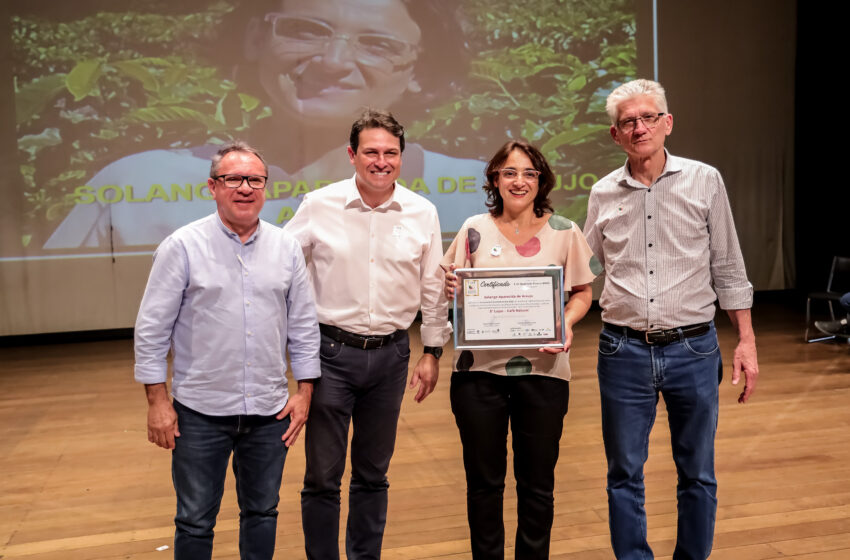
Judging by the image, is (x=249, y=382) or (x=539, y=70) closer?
(x=249, y=382)

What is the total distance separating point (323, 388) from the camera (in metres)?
2.39

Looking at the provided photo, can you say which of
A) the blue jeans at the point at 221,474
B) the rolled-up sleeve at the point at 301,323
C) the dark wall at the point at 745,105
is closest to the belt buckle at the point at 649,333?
the rolled-up sleeve at the point at 301,323

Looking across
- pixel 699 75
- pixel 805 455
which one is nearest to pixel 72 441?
pixel 805 455

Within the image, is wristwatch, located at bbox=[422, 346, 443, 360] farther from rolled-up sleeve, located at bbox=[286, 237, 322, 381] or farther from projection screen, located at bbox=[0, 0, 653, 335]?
projection screen, located at bbox=[0, 0, 653, 335]

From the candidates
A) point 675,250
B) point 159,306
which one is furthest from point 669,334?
point 159,306

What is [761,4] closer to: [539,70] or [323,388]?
[539,70]

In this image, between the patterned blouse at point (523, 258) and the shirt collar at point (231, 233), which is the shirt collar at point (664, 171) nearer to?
the patterned blouse at point (523, 258)

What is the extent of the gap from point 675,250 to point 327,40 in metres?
6.16

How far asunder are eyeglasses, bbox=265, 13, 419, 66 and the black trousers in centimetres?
615

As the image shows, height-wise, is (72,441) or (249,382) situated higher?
(249,382)

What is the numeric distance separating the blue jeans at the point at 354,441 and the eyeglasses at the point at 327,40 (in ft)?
19.5

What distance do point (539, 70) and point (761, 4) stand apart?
2791 millimetres

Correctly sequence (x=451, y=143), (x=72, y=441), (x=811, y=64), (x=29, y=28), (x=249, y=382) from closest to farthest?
(x=249, y=382) < (x=72, y=441) < (x=29, y=28) < (x=451, y=143) < (x=811, y=64)

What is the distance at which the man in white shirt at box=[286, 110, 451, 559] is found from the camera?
94.2 inches
